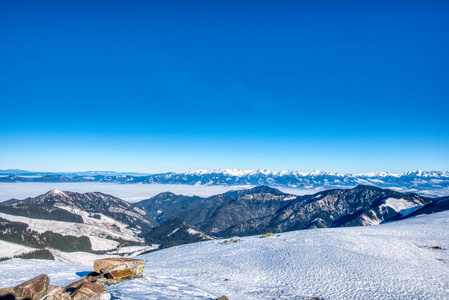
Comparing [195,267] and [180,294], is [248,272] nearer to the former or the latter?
[195,267]

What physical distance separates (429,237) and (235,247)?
41372 mm

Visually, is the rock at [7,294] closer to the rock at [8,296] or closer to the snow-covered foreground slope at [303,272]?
the rock at [8,296]

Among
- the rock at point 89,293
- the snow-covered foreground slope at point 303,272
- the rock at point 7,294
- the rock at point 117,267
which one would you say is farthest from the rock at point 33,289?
the rock at point 117,267

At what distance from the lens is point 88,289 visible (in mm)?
17391

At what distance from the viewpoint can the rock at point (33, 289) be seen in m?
16.8

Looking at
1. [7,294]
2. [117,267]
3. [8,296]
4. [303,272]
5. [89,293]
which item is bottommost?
[303,272]

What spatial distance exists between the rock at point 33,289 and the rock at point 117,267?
5915mm

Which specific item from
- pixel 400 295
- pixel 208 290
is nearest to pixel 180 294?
pixel 208 290

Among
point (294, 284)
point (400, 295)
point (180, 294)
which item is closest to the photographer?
point (180, 294)

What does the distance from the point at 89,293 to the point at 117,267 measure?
6.58 m

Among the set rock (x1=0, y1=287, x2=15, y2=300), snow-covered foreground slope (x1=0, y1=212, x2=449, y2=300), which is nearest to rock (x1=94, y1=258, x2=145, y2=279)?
snow-covered foreground slope (x1=0, y1=212, x2=449, y2=300)

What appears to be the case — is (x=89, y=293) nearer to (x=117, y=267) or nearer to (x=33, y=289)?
(x=33, y=289)

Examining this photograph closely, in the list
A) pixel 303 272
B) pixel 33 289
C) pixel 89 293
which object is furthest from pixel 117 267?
pixel 303 272

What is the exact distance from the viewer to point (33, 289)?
17109 millimetres
